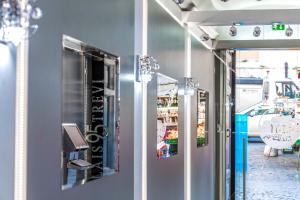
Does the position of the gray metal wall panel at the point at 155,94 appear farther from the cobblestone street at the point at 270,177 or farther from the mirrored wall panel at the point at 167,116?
the cobblestone street at the point at 270,177

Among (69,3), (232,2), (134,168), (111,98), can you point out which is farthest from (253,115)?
(69,3)

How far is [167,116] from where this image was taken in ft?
18.2

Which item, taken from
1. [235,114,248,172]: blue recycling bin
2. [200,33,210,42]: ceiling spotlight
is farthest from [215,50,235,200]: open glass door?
[200,33,210,42]: ceiling spotlight

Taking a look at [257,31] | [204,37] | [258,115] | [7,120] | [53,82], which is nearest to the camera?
[7,120]

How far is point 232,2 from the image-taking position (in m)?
6.59

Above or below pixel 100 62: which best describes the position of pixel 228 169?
below

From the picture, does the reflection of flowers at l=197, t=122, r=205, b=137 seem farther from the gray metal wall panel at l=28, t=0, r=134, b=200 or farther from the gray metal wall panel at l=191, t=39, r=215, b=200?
the gray metal wall panel at l=28, t=0, r=134, b=200

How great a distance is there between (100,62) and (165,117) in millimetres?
2011

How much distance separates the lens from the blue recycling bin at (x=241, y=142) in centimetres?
848

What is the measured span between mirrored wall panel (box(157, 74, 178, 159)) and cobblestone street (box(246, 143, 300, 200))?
2970 millimetres

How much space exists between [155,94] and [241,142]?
3912mm

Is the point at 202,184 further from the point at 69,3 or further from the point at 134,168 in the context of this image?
the point at 69,3

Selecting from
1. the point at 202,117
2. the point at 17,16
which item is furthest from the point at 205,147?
the point at 17,16

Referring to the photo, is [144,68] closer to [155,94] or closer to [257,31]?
[155,94]
